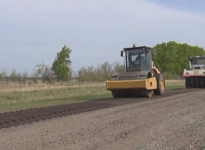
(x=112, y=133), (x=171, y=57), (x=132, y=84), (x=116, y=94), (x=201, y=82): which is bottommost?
(x=112, y=133)

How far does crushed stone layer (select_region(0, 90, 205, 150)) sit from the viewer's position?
716 cm

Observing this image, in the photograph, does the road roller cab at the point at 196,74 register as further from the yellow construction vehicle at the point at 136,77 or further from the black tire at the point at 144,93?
the black tire at the point at 144,93

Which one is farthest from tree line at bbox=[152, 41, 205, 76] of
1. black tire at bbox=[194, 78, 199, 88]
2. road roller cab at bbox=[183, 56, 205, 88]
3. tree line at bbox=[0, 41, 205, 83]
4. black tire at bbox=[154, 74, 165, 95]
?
black tire at bbox=[154, 74, 165, 95]

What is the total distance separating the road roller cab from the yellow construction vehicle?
1144 centimetres

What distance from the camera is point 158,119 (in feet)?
35.0

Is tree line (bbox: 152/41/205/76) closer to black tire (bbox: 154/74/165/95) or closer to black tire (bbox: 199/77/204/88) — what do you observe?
black tire (bbox: 199/77/204/88)

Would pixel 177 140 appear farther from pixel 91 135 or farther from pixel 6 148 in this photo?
pixel 6 148

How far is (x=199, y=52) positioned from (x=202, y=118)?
81.8 metres

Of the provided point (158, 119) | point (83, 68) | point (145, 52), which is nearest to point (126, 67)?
point (145, 52)

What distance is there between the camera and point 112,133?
8469mm

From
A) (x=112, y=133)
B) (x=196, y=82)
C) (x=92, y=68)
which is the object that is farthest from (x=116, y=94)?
(x=92, y=68)

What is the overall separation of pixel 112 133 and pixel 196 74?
82.3ft

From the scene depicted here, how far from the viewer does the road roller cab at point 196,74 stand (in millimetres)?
31797

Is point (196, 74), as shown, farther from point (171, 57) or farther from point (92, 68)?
point (171, 57)
